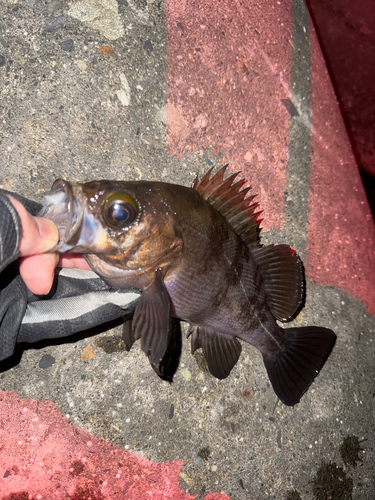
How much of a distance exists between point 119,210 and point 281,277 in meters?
1.08

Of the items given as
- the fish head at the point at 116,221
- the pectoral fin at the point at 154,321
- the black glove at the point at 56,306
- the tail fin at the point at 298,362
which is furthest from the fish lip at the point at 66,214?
the tail fin at the point at 298,362

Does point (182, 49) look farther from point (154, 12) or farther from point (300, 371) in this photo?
point (300, 371)

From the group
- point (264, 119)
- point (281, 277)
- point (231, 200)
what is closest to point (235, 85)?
point (264, 119)

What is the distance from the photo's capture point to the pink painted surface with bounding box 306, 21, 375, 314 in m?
2.92

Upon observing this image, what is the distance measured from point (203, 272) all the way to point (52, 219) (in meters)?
0.74

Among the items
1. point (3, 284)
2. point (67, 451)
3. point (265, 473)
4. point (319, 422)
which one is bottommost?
point (67, 451)

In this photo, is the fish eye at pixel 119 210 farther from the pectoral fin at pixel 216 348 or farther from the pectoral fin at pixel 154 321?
the pectoral fin at pixel 216 348

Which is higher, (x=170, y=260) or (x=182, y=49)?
(x=182, y=49)

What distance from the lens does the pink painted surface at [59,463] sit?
1.93 m

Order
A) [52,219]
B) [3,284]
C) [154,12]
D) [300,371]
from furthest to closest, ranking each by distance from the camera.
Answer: [154,12]
[300,371]
[3,284]
[52,219]

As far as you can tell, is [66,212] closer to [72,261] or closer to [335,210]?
[72,261]

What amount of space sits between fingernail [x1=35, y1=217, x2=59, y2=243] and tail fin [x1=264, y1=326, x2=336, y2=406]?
1.53 metres

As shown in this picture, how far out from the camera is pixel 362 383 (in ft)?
8.95

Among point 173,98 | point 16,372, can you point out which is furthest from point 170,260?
point 173,98
